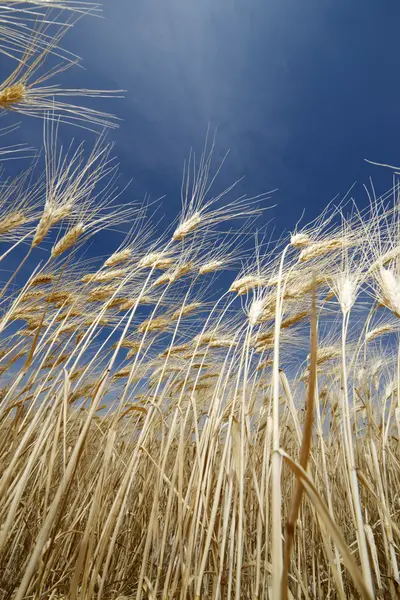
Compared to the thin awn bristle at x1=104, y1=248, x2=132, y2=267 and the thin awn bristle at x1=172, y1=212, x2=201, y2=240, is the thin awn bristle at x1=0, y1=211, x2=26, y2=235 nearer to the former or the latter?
the thin awn bristle at x1=104, y1=248, x2=132, y2=267

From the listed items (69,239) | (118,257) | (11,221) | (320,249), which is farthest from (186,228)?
(11,221)

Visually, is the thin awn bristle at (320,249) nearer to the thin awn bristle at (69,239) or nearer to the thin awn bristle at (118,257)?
the thin awn bristle at (118,257)

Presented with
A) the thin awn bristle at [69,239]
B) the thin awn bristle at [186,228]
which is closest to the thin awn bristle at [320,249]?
the thin awn bristle at [186,228]

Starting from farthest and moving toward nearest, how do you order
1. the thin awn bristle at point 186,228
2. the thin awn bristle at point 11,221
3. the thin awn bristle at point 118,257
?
the thin awn bristle at point 118,257 < the thin awn bristle at point 186,228 < the thin awn bristle at point 11,221

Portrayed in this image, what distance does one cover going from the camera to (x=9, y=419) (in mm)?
1437

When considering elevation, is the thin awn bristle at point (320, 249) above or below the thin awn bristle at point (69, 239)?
above

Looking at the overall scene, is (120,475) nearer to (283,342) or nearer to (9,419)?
(9,419)

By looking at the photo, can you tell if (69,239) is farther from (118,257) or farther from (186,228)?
(186,228)

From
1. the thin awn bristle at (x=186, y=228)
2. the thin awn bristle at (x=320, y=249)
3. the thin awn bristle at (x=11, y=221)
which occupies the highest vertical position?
the thin awn bristle at (x=186, y=228)

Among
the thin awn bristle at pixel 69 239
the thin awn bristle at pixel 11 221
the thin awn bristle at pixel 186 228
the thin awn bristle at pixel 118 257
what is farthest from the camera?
the thin awn bristle at pixel 118 257

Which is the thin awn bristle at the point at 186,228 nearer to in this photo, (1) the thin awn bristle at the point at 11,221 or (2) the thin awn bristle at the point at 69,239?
(2) the thin awn bristle at the point at 69,239

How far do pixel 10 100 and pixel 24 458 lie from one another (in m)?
1.46

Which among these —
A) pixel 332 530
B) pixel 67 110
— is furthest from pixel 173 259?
pixel 332 530

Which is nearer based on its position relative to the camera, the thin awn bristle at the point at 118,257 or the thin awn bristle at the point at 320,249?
the thin awn bristle at the point at 320,249
